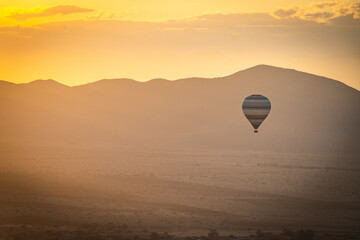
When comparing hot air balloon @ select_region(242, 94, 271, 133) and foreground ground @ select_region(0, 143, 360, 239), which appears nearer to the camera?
foreground ground @ select_region(0, 143, 360, 239)

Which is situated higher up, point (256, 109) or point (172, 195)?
point (256, 109)

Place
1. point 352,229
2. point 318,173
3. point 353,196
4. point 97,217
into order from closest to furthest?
1. point 352,229
2. point 97,217
3. point 353,196
4. point 318,173

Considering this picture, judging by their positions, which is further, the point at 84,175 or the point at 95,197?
the point at 84,175

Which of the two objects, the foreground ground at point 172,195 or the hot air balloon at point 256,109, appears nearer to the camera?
the foreground ground at point 172,195

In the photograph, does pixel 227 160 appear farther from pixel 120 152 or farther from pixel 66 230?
pixel 66 230

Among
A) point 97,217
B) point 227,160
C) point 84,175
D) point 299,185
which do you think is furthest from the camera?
point 227,160

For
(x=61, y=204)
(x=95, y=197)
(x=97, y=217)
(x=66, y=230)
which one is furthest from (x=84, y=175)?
(x=66, y=230)

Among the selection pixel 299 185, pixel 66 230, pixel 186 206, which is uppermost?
pixel 299 185

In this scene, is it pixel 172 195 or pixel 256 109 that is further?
pixel 172 195

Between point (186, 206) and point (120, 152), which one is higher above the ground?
point (120, 152)

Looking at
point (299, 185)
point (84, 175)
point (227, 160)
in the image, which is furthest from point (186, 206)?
point (227, 160)
